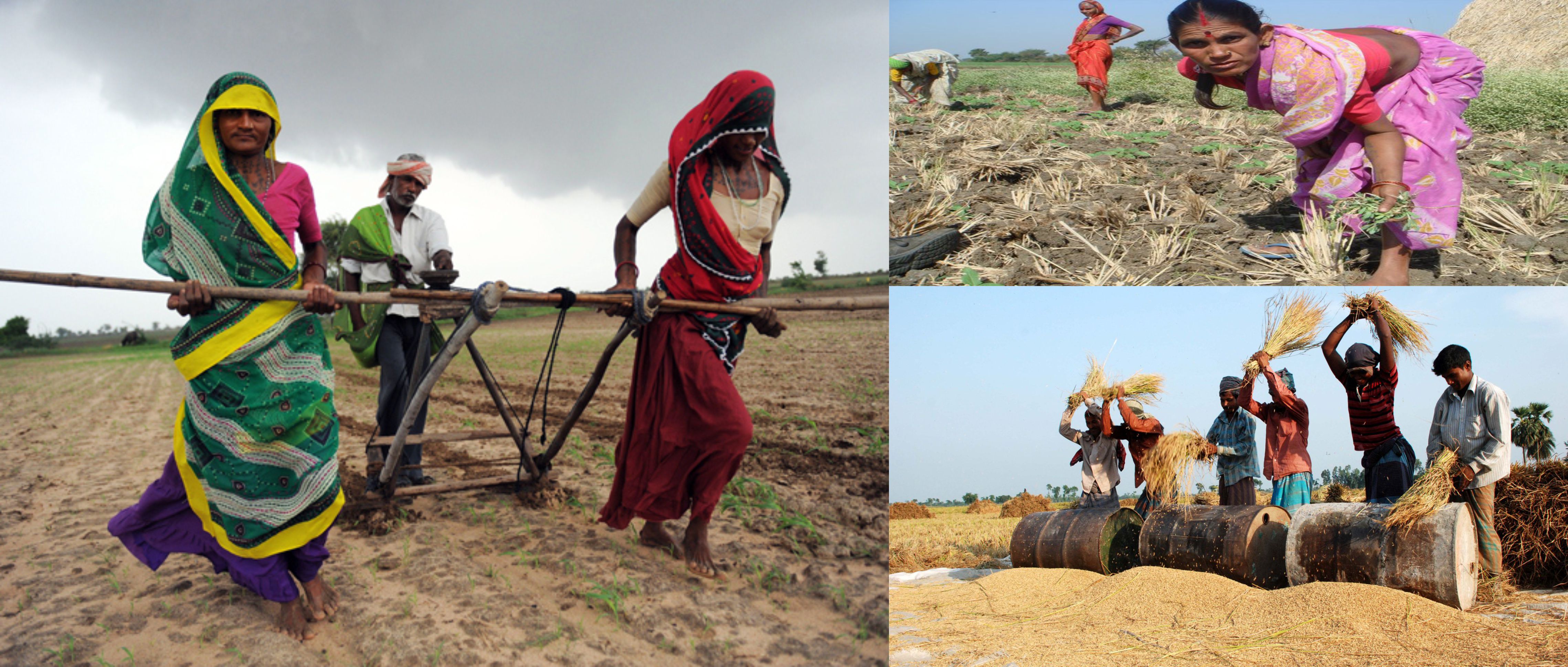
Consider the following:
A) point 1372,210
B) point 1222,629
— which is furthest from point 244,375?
point 1372,210

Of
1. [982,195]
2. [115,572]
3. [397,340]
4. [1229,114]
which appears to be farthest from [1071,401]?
[115,572]

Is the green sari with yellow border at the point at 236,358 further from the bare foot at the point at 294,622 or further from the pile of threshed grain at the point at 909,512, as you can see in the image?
the pile of threshed grain at the point at 909,512

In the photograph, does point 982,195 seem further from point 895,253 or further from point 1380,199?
point 1380,199

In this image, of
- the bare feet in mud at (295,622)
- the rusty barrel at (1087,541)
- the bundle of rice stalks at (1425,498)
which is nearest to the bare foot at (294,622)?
the bare feet in mud at (295,622)

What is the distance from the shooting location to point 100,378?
49.8 ft

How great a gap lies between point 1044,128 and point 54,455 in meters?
7.78

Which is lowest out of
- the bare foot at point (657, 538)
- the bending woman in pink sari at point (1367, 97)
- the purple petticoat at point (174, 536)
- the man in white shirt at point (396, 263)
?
the bare foot at point (657, 538)

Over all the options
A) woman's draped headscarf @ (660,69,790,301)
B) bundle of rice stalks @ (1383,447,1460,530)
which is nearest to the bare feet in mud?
woman's draped headscarf @ (660,69,790,301)

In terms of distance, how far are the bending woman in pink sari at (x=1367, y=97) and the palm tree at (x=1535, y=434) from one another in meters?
1.73

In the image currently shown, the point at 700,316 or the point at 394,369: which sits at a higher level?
the point at 700,316

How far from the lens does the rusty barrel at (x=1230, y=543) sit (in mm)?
4434

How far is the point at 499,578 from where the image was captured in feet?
12.0

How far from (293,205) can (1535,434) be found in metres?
6.32

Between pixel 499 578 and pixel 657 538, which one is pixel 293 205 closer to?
pixel 499 578
